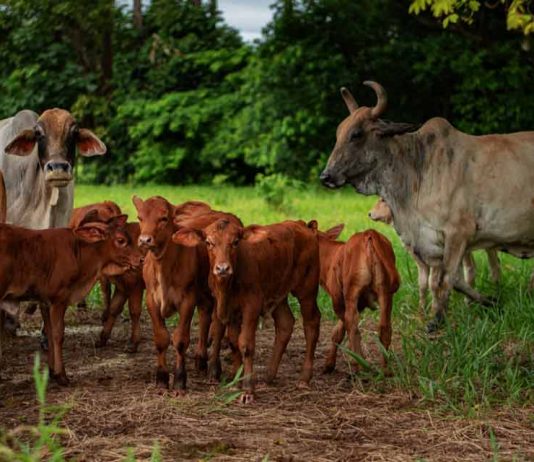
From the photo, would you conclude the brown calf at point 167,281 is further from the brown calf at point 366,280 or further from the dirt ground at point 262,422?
the brown calf at point 366,280

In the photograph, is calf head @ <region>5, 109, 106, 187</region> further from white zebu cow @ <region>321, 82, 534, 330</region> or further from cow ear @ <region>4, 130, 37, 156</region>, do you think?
white zebu cow @ <region>321, 82, 534, 330</region>

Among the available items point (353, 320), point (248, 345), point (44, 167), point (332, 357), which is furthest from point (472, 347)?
point (44, 167)

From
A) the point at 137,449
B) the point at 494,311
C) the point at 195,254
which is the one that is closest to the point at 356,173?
the point at 494,311

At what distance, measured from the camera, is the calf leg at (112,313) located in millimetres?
8391

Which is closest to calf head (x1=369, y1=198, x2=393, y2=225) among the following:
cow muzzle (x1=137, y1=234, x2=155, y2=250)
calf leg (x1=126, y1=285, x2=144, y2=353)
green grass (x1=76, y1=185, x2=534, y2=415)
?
green grass (x1=76, y1=185, x2=534, y2=415)

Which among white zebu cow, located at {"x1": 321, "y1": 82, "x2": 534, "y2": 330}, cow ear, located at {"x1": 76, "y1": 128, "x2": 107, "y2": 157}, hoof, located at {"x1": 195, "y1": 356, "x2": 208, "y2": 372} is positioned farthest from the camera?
white zebu cow, located at {"x1": 321, "y1": 82, "x2": 534, "y2": 330}

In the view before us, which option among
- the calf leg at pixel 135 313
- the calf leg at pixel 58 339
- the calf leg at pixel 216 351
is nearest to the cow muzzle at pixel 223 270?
the calf leg at pixel 216 351

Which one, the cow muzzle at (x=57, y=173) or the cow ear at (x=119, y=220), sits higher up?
the cow muzzle at (x=57, y=173)

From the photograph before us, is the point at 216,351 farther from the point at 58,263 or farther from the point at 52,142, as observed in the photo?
the point at 52,142

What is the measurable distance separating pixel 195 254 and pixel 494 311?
2958mm

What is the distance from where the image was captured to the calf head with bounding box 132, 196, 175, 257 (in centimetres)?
660

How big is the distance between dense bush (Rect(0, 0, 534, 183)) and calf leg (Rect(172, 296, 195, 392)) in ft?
53.9

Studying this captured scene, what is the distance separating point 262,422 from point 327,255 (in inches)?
76.3

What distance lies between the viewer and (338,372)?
770cm
